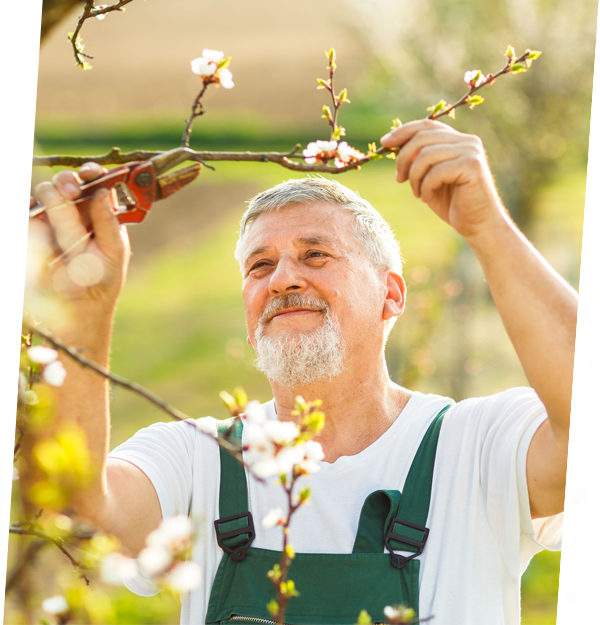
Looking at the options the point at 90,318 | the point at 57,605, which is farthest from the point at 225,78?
the point at 57,605

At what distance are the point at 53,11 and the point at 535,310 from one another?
104 centimetres

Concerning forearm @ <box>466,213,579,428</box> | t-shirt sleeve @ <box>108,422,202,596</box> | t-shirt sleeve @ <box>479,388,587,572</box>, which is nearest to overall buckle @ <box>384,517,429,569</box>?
t-shirt sleeve @ <box>479,388,587,572</box>

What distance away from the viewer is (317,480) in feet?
4.92

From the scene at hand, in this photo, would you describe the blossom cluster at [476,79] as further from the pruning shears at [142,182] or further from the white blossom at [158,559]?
the white blossom at [158,559]

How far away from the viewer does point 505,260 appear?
3.67 ft

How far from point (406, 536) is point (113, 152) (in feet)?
3.11

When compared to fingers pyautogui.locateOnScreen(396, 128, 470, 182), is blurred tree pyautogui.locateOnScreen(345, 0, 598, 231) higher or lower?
higher

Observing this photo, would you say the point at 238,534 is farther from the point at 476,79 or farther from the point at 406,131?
the point at 476,79

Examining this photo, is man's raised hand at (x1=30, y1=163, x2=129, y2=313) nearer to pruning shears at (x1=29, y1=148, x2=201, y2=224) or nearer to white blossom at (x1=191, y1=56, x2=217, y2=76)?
pruning shears at (x1=29, y1=148, x2=201, y2=224)

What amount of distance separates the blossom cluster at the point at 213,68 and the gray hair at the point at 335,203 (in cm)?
68

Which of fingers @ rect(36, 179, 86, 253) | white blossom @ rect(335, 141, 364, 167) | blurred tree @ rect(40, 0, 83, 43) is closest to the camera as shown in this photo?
fingers @ rect(36, 179, 86, 253)

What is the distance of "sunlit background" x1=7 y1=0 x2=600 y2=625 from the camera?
4.68 m

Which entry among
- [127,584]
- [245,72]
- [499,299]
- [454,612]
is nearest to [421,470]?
[454,612]

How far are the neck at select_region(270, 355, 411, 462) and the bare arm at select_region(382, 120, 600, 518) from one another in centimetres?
56
